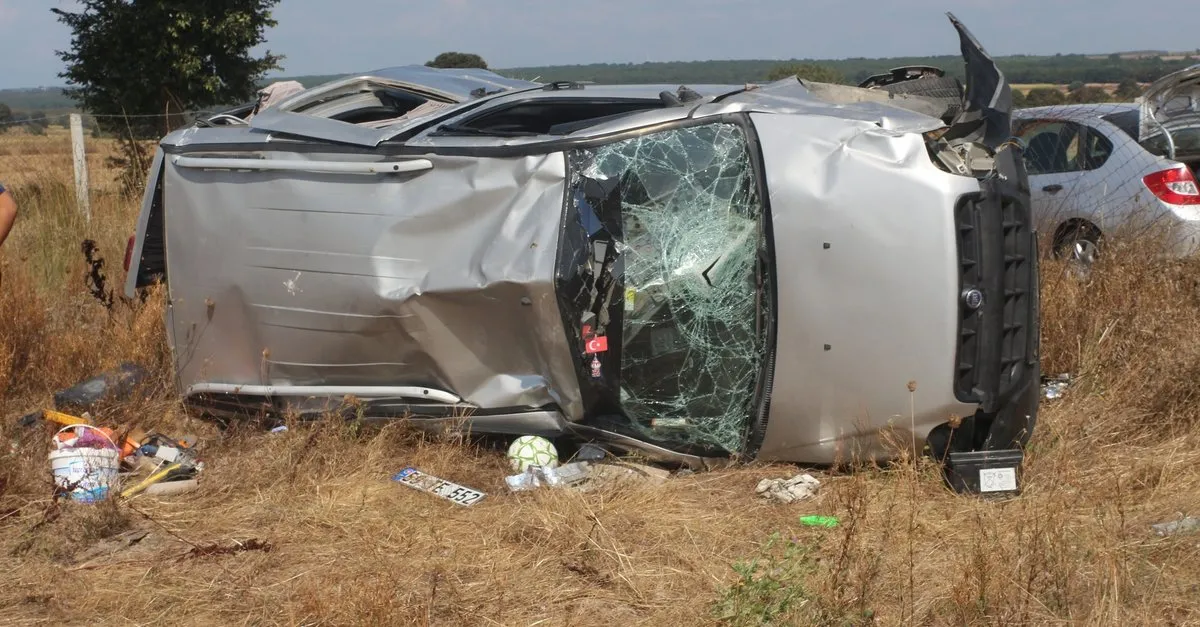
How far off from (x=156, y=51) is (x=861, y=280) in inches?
438

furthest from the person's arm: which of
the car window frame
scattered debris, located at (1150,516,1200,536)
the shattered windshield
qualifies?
the car window frame

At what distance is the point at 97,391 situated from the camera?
5.17 metres

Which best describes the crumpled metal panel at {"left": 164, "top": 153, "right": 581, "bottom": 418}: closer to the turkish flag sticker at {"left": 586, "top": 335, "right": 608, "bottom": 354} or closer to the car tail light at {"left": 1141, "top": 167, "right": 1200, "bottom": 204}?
the turkish flag sticker at {"left": 586, "top": 335, "right": 608, "bottom": 354}

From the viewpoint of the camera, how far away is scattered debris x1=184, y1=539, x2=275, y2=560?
12.4ft

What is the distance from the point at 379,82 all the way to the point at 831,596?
340 cm

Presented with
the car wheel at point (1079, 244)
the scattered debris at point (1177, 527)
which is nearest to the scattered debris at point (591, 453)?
the scattered debris at point (1177, 527)

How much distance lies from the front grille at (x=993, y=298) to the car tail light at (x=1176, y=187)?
3.67 m

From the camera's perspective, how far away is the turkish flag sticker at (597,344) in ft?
13.6

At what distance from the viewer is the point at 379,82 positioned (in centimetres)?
532

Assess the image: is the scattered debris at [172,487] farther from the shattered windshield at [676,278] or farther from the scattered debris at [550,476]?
the shattered windshield at [676,278]

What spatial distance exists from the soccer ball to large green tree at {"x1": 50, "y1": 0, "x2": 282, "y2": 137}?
947 cm

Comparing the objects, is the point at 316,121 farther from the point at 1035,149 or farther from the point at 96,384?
the point at 1035,149

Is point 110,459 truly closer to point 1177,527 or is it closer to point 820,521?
point 820,521

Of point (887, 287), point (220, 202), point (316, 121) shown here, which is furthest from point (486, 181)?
point (887, 287)
